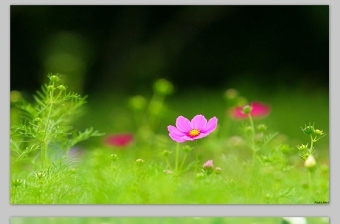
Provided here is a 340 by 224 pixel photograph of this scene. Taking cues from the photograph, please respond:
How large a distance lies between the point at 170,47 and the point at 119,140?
899 millimetres

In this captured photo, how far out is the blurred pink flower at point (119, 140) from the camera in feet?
4.70

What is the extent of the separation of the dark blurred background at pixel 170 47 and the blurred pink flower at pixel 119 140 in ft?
0.79

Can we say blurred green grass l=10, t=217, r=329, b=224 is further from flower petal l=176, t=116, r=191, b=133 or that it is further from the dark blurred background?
the dark blurred background

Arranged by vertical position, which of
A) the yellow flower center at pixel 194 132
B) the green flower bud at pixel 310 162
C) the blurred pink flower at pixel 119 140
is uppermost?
the blurred pink flower at pixel 119 140

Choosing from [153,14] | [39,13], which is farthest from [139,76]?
[39,13]

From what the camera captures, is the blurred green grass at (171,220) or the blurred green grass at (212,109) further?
the blurred green grass at (212,109)

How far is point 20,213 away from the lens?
3.56ft

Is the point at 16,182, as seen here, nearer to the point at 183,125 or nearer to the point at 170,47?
the point at 183,125

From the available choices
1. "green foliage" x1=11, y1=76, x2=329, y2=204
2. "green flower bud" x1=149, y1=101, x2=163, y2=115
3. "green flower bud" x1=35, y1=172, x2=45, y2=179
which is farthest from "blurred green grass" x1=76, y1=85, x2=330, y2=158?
"green flower bud" x1=35, y1=172, x2=45, y2=179

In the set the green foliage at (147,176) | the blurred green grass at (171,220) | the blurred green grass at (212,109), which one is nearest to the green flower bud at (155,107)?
the blurred green grass at (212,109)

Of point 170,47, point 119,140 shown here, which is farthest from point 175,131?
point 170,47

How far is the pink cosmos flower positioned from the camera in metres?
1.08

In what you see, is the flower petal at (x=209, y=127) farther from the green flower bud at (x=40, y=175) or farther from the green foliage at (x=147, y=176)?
the green flower bud at (x=40, y=175)

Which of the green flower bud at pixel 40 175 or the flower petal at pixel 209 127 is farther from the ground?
the flower petal at pixel 209 127
